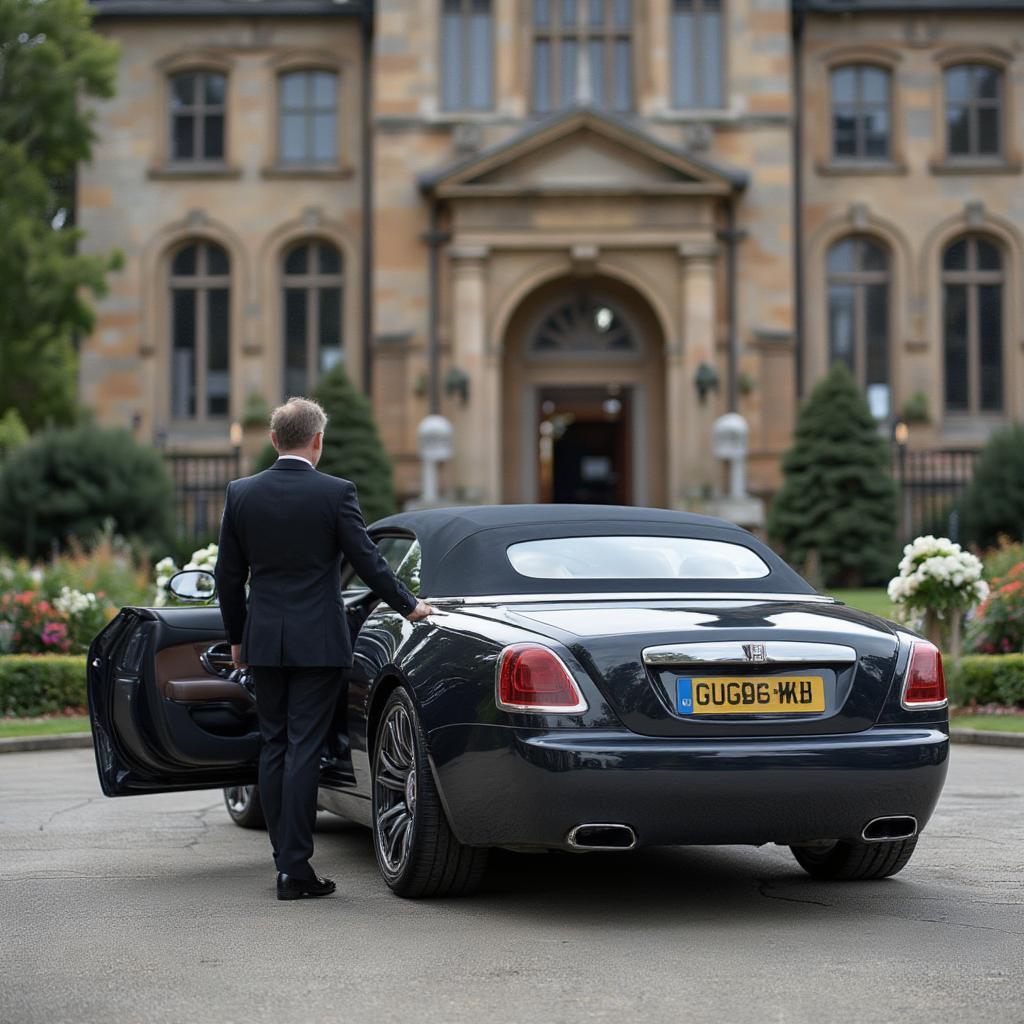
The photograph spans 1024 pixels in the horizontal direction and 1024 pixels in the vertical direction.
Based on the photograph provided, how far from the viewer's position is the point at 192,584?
793 cm

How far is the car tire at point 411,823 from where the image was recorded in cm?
651

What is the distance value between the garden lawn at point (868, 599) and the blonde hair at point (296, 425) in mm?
14846

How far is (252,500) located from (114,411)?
2794 centimetres

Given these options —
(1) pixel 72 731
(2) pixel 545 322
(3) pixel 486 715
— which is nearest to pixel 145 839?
(3) pixel 486 715

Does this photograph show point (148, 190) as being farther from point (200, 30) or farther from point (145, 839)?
point (145, 839)

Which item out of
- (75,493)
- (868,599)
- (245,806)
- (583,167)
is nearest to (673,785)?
(245,806)

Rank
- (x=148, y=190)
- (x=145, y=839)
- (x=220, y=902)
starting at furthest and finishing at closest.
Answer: (x=148, y=190) < (x=145, y=839) < (x=220, y=902)

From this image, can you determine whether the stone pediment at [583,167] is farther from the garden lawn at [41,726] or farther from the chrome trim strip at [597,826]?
the chrome trim strip at [597,826]

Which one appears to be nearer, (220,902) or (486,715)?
(486,715)

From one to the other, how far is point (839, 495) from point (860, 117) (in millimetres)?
9391

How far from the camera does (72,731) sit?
14102 millimetres

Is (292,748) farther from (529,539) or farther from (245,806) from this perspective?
(245,806)

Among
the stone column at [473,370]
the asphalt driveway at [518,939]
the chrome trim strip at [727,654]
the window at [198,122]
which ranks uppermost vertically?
the window at [198,122]

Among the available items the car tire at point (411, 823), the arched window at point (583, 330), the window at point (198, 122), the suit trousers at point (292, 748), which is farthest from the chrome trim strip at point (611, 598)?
the window at point (198, 122)
